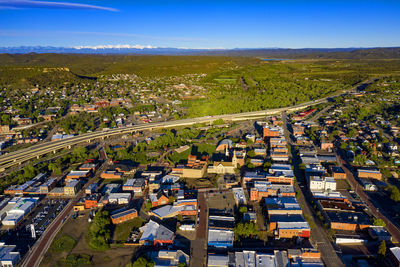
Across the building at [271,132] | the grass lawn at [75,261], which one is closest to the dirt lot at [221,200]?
the grass lawn at [75,261]

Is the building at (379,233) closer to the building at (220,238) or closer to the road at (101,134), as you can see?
the building at (220,238)

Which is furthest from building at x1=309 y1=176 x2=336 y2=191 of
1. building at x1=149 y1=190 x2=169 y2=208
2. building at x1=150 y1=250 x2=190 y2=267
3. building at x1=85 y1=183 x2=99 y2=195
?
building at x1=85 y1=183 x2=99 y2=195

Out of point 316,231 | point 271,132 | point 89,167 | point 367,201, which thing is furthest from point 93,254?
point 271,132

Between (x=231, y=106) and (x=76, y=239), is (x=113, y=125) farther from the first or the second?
(x=76, y=239)

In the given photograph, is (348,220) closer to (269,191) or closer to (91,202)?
(269,191)

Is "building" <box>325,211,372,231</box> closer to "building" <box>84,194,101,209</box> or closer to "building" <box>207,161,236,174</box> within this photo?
"building" <box>207,161,236,174</box>
